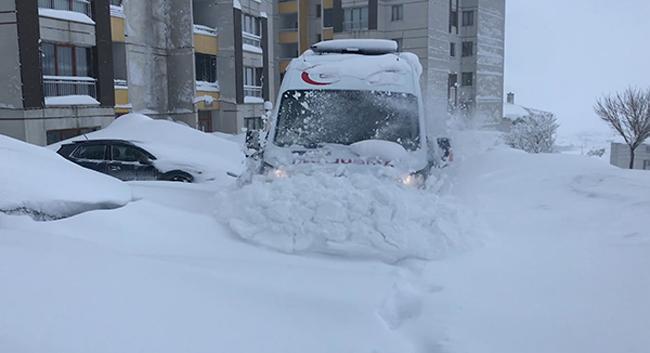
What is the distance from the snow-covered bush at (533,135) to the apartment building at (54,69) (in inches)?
1000

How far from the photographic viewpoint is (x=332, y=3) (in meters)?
43.3

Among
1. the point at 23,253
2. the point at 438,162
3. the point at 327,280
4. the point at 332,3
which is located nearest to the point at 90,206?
the point at 23,253

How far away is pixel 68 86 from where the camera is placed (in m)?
22.7

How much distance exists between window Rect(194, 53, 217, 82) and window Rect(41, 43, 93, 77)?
411 inches

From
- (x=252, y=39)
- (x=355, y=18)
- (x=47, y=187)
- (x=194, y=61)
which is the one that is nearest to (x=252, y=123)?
(x=252, y=39)

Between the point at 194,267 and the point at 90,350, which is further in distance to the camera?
the point at 194,267

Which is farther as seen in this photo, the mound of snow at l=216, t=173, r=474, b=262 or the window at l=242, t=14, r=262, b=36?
the window at l=242, t=14, r=262, b=36

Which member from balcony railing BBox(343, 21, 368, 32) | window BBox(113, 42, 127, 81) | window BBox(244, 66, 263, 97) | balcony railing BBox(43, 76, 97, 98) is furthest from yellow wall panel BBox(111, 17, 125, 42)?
balcony railing BBox(343, 21, 368, 32)

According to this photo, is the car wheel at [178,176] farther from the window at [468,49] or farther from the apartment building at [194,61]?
Result: the window at [468,49]

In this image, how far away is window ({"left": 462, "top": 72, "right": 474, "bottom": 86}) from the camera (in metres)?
48.1

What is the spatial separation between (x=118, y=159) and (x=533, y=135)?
34119mm

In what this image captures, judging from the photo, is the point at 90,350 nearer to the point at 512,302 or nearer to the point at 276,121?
the point at 512,302

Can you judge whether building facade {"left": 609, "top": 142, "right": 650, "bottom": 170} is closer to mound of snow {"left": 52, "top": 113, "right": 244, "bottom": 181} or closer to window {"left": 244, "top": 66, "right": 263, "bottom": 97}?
window {"left": 244, "top": 66, "right": 263, "bottom": 97}

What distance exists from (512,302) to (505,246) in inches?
69.1
